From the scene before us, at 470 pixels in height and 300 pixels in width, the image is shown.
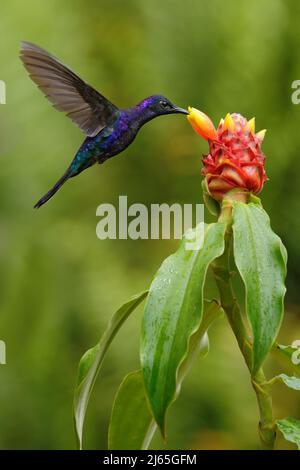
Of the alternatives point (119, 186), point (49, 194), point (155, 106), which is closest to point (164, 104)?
point (155, 106)

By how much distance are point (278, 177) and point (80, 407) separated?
35.8 inches

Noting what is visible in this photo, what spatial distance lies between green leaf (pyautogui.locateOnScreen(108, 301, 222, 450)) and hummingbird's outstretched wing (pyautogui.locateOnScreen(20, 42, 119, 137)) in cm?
27

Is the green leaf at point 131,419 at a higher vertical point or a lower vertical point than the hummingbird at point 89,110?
lower

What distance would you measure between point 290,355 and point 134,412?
0.14 m

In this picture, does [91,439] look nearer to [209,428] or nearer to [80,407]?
[209,428]

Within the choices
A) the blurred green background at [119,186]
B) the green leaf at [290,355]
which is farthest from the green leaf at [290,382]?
the blurred green background at [119,186]

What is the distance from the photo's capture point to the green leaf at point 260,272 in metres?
0.54

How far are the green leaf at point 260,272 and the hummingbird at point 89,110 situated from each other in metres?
0.23

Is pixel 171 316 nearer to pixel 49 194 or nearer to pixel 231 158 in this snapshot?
pixel 231 158

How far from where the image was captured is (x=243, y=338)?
618 mm

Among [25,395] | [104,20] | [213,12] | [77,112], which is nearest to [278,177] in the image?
[213,12]

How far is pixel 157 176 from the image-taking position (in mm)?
1479

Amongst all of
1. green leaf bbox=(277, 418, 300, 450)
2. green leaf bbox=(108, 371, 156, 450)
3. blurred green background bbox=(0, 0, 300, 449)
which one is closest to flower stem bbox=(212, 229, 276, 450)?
green leaf bbox=(277, 418, 300, 450)

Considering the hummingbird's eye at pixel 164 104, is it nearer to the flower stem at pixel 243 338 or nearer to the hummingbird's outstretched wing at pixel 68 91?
the hummingbird's outstretched wing at pixel 68 91
